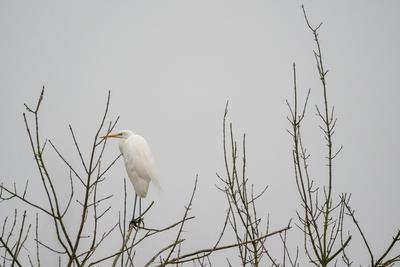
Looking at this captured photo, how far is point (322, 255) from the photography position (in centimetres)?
224

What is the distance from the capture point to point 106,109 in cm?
180

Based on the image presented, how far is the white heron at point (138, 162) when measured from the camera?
621 cm

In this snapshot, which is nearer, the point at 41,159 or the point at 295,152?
the point at 41,159

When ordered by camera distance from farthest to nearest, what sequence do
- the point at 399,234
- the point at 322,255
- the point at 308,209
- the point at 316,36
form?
the point at 316,36
the point at 308,209
the point at 322,255
the point at 399,234

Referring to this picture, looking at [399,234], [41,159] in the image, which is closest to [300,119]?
[399,234]

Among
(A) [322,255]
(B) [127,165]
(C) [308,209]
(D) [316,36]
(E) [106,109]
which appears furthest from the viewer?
(B) [127,165]

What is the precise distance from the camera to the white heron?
20.4 feet

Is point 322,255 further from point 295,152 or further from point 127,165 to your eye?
point 127,165

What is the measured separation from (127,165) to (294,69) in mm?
4602

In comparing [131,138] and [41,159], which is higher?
[131,138]

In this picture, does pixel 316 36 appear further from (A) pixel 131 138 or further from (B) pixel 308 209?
(A) pixel 131 138

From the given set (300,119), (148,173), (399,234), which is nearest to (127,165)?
(148,173)

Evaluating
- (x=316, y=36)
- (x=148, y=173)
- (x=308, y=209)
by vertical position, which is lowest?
(x=308, y=209)

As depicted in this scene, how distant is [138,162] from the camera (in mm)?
6215
